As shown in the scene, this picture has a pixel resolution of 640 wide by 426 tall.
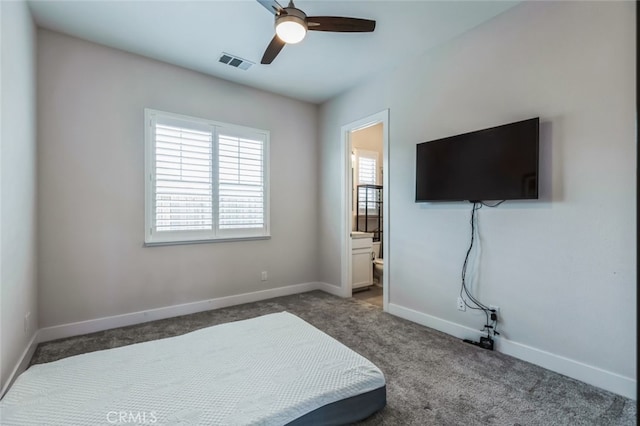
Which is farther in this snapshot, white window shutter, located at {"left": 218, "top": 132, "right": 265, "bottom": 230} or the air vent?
white window shutter, located at {"left": 218, "top": 132, "right": 265, "bottom": 230}

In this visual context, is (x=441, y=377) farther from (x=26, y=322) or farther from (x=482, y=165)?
(x=26, y=322)

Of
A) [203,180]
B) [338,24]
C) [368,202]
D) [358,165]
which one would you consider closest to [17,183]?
[203,180]

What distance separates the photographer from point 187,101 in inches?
138

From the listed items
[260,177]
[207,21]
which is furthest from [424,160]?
[207,21]

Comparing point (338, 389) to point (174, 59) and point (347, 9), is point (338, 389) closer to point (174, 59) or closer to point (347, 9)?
point (347, 9)

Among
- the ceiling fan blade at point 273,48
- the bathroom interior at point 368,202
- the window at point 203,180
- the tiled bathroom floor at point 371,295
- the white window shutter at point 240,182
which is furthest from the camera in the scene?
the bathroom interior at point 368,202

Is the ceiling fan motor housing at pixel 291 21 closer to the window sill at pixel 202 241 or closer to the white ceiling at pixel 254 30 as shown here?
the white ceiling at pixel 254 30

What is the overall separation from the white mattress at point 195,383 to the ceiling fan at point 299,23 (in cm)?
210

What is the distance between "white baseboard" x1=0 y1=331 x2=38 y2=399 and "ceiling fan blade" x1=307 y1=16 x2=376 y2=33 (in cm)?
316

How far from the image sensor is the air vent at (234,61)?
3.19 metres

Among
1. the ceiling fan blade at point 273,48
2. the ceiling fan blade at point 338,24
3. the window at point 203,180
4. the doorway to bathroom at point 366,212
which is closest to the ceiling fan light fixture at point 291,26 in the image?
the ceiling fan blade at point 338,24

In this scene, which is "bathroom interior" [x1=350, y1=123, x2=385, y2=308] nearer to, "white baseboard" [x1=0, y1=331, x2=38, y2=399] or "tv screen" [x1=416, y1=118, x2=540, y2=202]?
"tv screen" [x1=416, y1=118, x2=540, y2=202]

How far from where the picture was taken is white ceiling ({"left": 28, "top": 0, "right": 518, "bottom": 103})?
2.44 metres

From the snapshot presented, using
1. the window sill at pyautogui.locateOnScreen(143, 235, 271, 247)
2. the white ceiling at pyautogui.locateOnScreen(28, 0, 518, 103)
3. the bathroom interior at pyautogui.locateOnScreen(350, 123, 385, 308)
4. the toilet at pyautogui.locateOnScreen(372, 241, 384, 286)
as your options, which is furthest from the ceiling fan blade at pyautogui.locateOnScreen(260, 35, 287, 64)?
the toilet at pyautogui.locateOnScreen(372, 241, 384, 286)
